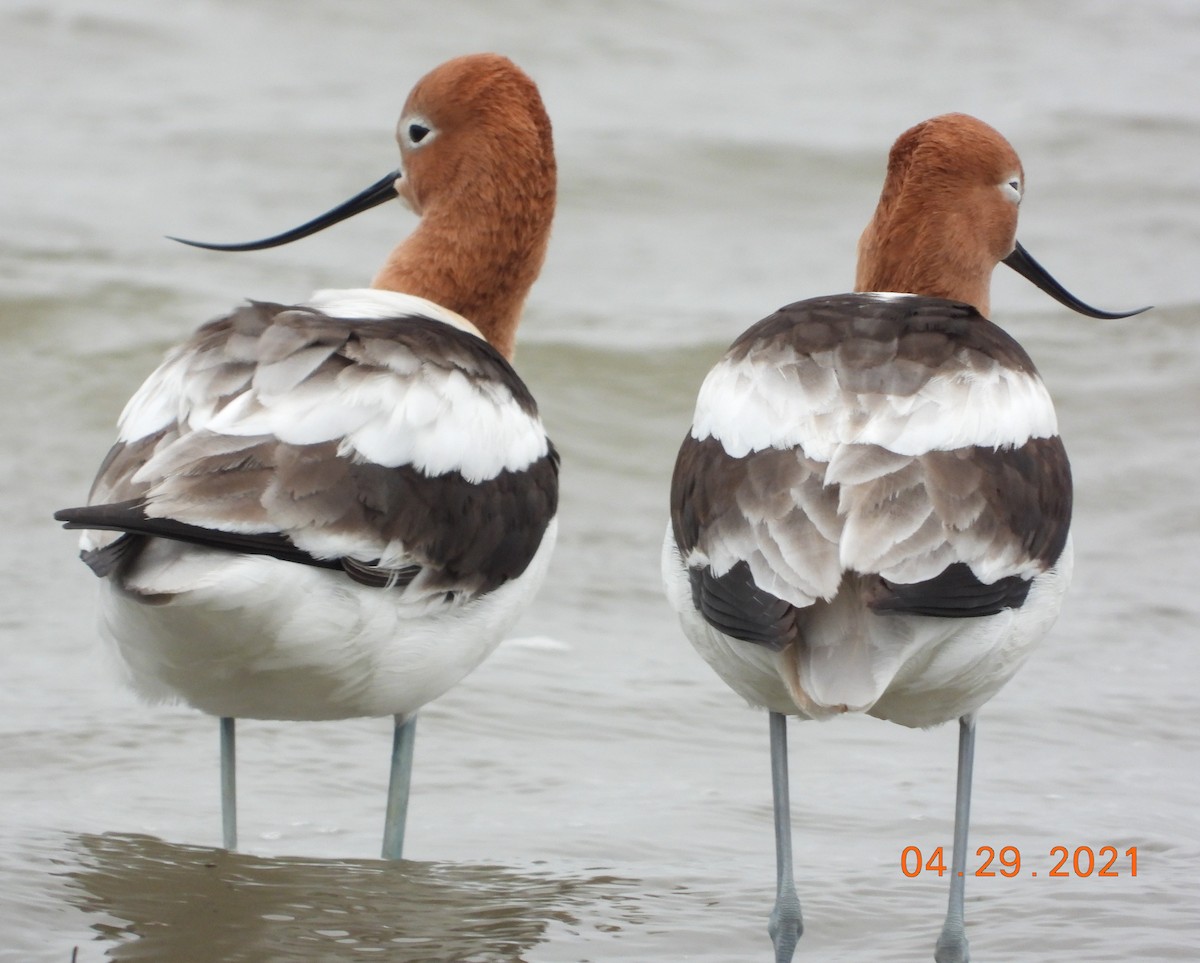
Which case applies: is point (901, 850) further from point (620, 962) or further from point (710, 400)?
point (710, 400)

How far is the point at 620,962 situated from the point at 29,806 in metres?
1.90

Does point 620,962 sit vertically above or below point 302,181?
below

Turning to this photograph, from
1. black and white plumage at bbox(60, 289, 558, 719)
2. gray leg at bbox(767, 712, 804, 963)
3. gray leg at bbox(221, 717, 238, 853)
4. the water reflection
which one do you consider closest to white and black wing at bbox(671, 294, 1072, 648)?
gray leg at bbox(767, 712, 804, 963)

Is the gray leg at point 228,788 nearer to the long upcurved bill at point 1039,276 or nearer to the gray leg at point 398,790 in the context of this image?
the gray leg at point 398,790

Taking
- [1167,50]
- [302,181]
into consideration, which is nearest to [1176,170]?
[1167,50]

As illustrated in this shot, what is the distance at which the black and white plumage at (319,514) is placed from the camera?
395 centimetres

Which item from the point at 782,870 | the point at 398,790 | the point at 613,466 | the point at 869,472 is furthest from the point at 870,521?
the point at 613,466

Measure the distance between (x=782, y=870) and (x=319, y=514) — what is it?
1.31 m

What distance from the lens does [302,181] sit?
12242 mm

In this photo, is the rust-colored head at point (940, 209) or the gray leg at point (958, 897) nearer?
the gray leg at point (958, 897)

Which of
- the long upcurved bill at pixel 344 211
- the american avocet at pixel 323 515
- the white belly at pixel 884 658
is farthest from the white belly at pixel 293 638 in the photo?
the long upcurved bill at pixel 344 211

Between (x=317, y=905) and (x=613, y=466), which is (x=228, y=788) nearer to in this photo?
(x=317, y=905)

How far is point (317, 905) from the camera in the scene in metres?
4.36

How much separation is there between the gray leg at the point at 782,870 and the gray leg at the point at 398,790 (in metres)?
1.05
